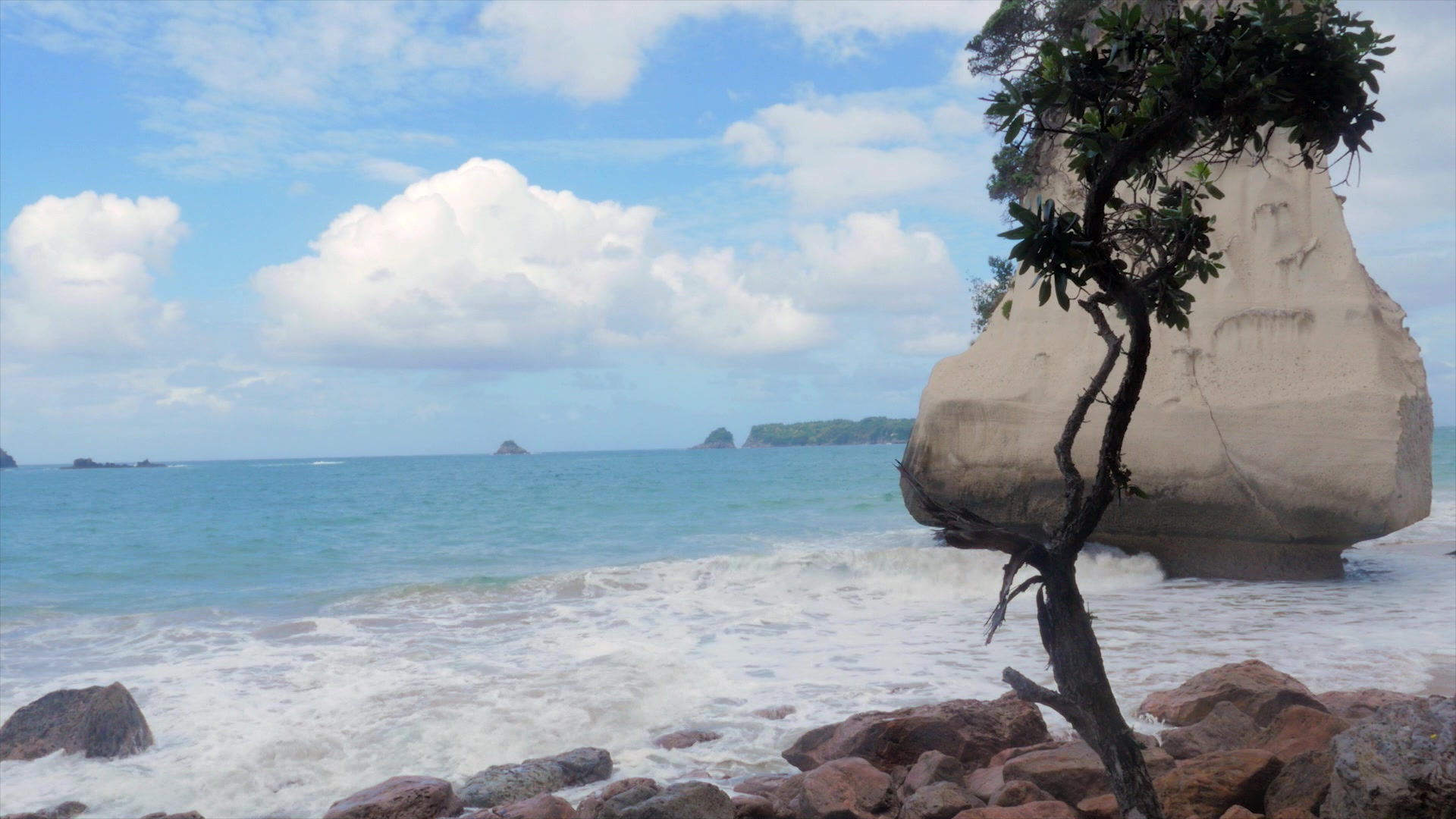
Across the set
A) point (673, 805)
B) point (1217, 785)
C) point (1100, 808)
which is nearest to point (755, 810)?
point (673, 805)

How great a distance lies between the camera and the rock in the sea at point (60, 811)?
594 centimetres

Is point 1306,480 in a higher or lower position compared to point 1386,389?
lower

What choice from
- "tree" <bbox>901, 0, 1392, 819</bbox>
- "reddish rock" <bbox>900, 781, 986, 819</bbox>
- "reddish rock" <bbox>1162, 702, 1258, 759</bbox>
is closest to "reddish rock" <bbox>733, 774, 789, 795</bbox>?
"reddish rock" <bbox>900, 781, 986, 819</bbox>

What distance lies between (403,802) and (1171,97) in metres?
5.05

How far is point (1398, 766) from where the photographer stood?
12.1 feet

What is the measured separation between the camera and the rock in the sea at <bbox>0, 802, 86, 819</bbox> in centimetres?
594

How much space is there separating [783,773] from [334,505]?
1526 inches

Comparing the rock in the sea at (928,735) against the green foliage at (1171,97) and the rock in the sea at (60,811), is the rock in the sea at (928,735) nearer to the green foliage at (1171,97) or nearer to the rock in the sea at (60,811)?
the green foliage at (1171,97)

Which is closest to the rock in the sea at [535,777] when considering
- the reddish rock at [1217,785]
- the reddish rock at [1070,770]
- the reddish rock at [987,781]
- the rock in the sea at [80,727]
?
the reddish rock at [987,781]

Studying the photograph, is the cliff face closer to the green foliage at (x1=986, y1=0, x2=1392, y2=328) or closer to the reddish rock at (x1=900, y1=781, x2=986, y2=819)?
the reddish rock at (x1=900, y1=781, x2=986, y2=819)

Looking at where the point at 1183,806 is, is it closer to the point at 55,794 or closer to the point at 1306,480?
the point at 55,794

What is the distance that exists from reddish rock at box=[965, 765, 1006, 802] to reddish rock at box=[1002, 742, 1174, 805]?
0.14 ft

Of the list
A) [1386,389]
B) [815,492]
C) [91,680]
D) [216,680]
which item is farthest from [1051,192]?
[815,492]

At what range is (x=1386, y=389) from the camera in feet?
38.3
